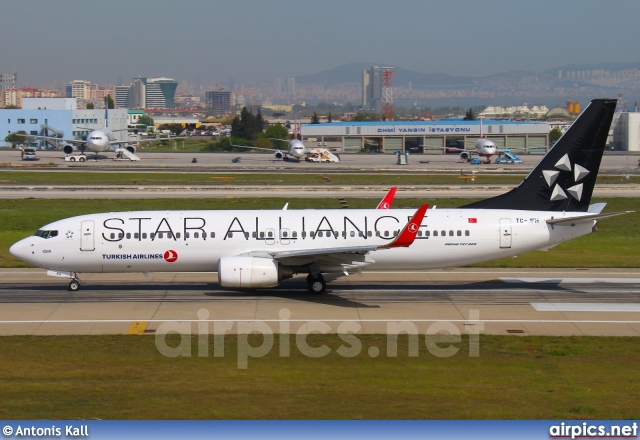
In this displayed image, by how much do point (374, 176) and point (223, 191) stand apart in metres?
24.0

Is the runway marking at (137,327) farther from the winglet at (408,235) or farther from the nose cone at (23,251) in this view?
the winglet at (408,235)

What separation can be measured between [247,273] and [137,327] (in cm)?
545

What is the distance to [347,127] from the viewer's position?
16425cm

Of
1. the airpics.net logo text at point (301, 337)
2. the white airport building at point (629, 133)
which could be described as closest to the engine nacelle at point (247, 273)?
the airpics.net logo text at point (301, 337)

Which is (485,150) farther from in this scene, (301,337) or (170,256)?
(301,337)

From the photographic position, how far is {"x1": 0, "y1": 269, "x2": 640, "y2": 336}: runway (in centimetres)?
2777

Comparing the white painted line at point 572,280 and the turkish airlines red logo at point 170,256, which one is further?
the white painted line at point 572,280

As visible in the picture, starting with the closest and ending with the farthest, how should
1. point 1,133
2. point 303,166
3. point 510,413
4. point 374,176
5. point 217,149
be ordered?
point 510,413 < point 374,176 < point 303,166 < point 217,149 < point 1,133

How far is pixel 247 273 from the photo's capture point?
31.5 metres

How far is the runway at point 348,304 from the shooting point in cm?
2777

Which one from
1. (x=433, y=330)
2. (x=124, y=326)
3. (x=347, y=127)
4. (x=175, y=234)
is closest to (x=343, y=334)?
(x=433, y=330)

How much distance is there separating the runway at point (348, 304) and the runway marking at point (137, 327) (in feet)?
0.22

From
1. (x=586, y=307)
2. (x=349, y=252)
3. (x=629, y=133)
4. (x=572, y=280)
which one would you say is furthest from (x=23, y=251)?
(x=629, y=133)

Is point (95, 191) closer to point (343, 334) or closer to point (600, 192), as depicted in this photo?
point (600, 192)
